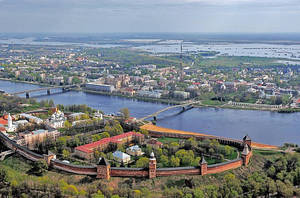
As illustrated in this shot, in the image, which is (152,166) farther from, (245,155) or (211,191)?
(245,155)

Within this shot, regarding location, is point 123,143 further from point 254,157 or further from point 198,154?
point 254,157

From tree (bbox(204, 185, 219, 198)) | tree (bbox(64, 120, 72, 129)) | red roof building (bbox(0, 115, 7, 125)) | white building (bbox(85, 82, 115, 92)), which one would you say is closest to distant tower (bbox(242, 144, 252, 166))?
tree (bbox(204, 185, 219, 198))

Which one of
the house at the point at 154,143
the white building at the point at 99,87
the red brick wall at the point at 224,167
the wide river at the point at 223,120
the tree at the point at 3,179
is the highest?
the tree at the point at 3,179

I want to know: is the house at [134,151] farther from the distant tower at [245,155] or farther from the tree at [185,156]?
the distant tower at [245,155]

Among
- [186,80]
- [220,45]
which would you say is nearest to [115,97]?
[186,80]

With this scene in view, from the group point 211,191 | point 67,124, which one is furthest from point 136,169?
point 67,124

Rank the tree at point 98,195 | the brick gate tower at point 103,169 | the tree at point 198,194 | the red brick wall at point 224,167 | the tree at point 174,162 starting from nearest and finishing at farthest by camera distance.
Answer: the tree at point 98,195 → the tree at point 198,194 → the brick gate tower at point 103,169 → the red brick wall at point 224,167 → the tree at point 174,162

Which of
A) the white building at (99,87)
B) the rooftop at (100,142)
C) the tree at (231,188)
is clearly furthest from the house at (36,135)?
the white building at (99,87)
